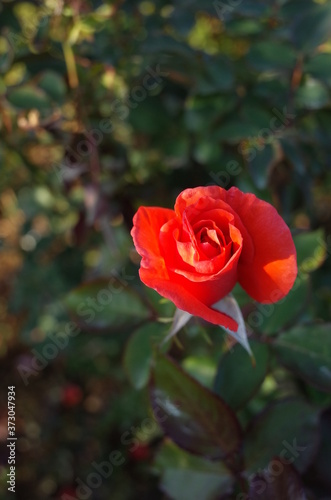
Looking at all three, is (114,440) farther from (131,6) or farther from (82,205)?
(131,6)

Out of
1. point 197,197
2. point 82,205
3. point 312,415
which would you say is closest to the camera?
point 197,197

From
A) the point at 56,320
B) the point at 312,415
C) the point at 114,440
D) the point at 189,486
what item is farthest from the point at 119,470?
the point at 312,415

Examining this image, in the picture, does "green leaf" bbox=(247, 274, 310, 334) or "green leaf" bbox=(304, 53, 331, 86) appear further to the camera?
"green leaf" bbox=(304, 53, 331, 86)

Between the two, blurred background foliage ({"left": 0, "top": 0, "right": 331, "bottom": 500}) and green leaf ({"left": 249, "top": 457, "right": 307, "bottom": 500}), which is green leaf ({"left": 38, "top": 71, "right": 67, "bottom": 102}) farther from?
green leaf ({"left": 249, "top": 457, "right": 307, "bottom": 500})

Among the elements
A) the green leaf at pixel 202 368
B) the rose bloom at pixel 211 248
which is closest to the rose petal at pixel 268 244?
the rose bloom at pixel 211 248

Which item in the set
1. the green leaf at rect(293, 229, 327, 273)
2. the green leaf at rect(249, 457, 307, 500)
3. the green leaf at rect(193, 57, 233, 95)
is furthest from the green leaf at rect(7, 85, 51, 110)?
the green leaf at rect(249, 457, 307, 500)

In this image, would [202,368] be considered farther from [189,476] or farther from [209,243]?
[209,243]

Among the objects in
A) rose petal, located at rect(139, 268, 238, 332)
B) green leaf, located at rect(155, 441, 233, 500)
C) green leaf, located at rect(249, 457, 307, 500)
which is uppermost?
rose petal, located at rect(139, 268, 238, 332)

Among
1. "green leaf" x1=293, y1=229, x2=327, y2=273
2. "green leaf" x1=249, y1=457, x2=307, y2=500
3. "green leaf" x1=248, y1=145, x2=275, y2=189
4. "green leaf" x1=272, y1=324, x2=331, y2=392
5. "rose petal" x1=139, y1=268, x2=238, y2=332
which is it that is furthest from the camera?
"green leaf" x1=248, y1=145, x2=275, y2=189

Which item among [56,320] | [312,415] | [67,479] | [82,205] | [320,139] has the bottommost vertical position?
[67,479]
